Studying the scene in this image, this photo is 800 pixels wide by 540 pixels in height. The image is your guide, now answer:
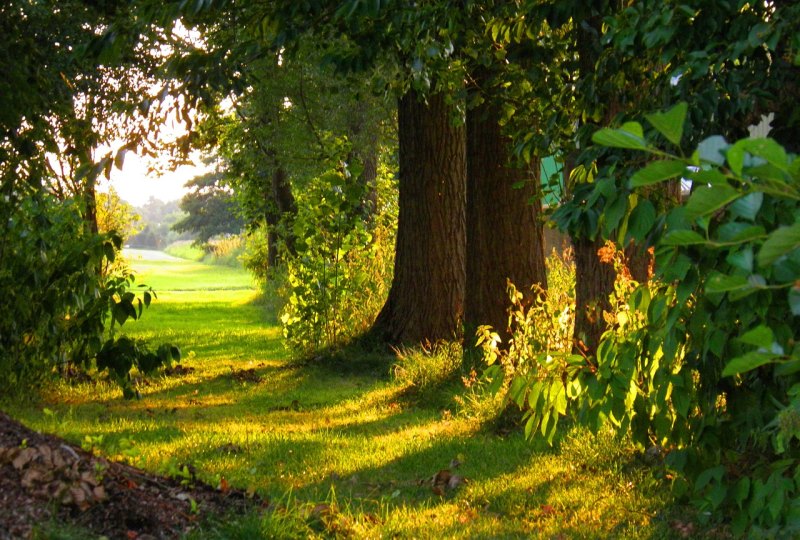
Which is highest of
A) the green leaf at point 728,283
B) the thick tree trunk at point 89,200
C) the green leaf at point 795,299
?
the thick tree trunk at point 89,200

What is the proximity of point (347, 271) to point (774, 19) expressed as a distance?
10.3m

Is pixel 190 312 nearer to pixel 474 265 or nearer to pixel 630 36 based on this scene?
pixel 474 265

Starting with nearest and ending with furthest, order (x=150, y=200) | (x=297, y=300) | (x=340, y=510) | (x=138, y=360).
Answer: (x=340, y=510)
(x=138, y=360)
(x=297, y=300)
(x=150, y=200)

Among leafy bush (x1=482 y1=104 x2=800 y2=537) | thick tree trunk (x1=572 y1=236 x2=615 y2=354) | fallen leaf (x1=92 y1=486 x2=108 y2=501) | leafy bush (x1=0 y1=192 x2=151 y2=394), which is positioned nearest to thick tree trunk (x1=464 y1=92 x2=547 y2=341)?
thick tree trunk (x1=572 y1=236 x2=615 y2=354)

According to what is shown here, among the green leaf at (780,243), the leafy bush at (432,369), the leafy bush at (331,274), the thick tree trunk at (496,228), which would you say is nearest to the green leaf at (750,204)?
the green leaf at (780,243)

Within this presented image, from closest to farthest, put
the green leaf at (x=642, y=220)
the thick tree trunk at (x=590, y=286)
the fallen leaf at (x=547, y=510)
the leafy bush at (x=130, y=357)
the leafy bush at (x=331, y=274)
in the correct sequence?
the green leaf at (x=642, y=220)
the fallen leaf at (x=547, y=510)
the leafy bush at (x=130, y=357)
the thick tree trunk at (x=590, y=286)
the leafy bush at (x=331, y=274)

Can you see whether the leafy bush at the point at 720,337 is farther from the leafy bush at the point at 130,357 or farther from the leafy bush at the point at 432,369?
the leafy bush at the point at 432,369

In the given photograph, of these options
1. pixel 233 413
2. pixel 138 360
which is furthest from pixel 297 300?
pixel 138 360

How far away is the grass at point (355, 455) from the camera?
201 inches

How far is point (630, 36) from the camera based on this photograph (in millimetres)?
3670

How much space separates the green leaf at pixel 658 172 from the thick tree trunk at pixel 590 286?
5378 mm

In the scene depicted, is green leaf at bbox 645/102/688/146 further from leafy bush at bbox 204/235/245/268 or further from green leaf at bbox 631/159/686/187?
leafy bush at bbox 204/235/245/268

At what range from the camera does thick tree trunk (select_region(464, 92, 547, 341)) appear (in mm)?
9875

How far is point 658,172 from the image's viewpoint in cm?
170
